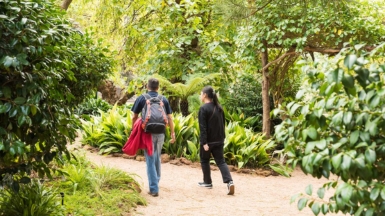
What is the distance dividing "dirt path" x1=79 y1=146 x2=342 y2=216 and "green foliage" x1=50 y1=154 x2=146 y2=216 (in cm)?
22

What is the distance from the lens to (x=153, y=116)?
613 cm

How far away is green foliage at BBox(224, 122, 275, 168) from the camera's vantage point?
31.0ft

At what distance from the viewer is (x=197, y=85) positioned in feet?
35.6

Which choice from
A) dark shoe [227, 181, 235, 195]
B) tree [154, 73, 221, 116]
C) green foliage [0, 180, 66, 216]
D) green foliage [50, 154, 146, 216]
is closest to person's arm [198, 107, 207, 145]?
dark shoe [227, 181, 235, 195]

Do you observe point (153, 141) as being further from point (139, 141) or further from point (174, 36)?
point (174, 36)

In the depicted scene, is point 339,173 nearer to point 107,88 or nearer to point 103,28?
point 103,28

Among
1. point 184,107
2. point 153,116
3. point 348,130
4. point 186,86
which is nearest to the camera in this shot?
point 348,130

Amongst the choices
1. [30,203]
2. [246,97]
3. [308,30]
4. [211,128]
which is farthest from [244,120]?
[30,203]

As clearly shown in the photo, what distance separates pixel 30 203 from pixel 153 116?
211cm

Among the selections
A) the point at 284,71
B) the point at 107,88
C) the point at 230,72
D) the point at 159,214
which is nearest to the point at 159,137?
the point at 159,214

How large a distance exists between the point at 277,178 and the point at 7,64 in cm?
723

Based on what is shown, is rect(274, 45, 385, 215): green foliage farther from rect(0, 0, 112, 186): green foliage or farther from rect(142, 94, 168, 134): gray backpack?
rect(142, 94, 168, 134): gray backpack

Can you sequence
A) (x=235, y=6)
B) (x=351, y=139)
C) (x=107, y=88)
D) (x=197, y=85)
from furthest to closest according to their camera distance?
(x=107, y=88) → (x=197, y=85) → (x=235, y=6) → (x=351, y=139)

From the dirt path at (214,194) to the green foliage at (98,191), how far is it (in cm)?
22
